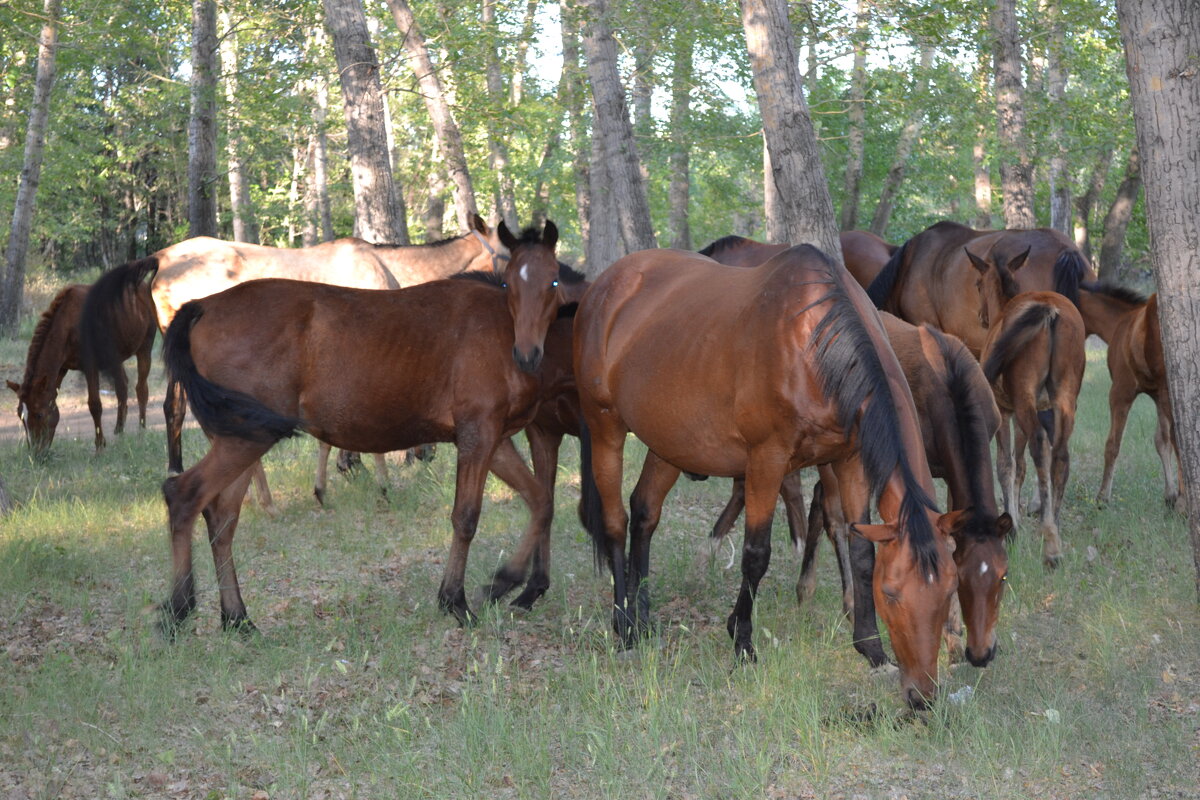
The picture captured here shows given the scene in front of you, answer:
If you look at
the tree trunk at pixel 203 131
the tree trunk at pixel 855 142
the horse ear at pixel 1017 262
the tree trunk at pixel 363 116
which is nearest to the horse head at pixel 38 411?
the tree trunk at pixel 363 116

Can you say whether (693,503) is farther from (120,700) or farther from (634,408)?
(120,700)

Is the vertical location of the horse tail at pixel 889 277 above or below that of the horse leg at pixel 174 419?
above

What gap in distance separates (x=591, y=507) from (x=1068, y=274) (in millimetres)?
5392

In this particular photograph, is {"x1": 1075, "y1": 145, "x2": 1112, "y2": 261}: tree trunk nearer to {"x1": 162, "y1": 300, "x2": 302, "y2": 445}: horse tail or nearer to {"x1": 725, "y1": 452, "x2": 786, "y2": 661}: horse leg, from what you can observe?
{"x1": 725, "y1": 452, "x2": 786, "y2": 661}: horse leg

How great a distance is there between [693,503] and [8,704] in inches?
221

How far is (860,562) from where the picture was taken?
5.27 metres

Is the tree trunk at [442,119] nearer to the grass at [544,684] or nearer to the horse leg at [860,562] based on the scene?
the grass at [544,684]

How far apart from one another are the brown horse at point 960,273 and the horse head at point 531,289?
460 cm

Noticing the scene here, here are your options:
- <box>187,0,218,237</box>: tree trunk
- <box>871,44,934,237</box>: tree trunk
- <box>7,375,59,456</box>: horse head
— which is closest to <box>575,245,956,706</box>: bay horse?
<box>7,375,59,456</box>: horse head

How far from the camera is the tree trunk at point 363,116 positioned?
1097 centimetres

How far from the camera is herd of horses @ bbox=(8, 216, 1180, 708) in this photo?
4.65 m

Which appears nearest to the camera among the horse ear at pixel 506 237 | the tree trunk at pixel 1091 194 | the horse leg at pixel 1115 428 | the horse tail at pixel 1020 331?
the horse ear at pixel 506 237

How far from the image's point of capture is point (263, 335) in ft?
19.5

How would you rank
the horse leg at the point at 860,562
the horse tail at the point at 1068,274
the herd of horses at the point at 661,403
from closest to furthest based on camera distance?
the herd of horses at the point at 661,403
the horse leg at the point at 860,562
the horse tail at the point at 1068,274
